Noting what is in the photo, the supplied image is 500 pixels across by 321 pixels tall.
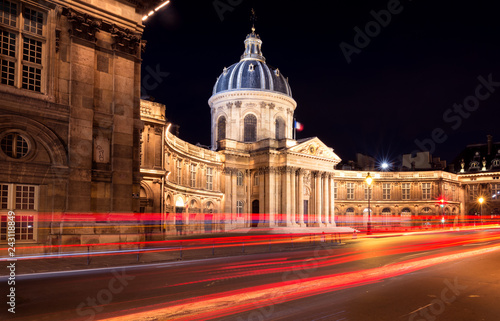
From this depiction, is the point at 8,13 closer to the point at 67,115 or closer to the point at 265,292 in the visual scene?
the point at 67,115

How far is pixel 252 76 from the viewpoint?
6412 cm

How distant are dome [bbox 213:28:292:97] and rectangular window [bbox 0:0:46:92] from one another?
4381cm

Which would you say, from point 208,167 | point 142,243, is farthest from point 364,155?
point 142,243

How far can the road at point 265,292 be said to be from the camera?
9.79m

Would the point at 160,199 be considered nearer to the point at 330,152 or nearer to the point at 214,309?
the point at 214,309

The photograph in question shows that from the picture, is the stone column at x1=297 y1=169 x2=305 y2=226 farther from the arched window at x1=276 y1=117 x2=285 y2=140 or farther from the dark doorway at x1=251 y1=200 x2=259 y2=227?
the arched window at x1=276 y1=117 x2=285 y2=140

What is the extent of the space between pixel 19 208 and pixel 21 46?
7.51 m

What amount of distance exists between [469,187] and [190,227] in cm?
6422

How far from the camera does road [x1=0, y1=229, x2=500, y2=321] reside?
9.79 metres

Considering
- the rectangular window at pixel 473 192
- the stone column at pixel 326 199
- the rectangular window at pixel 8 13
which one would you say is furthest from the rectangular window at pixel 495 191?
the rectangular window at pixel 8 13

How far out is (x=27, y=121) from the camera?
1959cm

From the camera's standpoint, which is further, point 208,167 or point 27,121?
point 208,167
